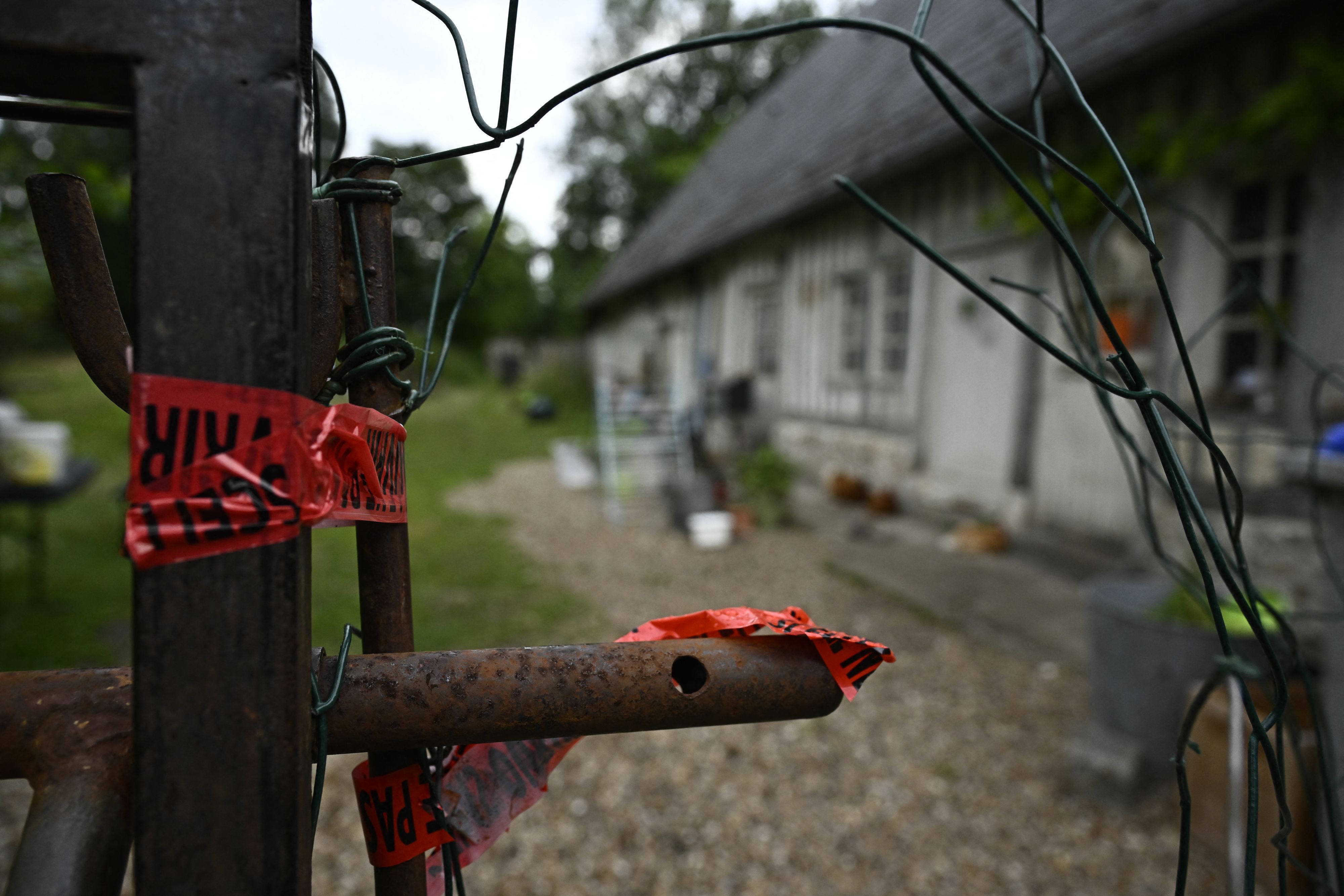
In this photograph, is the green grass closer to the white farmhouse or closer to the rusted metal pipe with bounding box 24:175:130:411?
the rusted metal pipe with bounding box 24:175:130:411

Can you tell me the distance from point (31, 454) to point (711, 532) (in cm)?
442

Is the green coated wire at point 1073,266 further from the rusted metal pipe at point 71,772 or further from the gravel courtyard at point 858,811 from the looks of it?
the gravel courtyard at point 858,811

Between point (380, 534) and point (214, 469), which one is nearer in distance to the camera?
point (214, 469)

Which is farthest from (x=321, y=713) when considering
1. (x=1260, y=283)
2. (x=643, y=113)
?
(x=643, y=113)

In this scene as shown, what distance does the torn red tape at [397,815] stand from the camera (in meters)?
0.72

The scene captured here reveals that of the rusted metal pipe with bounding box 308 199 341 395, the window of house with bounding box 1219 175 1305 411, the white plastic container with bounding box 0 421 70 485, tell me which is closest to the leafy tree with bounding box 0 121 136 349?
the white plastic container with bounding box 0 421 70 485

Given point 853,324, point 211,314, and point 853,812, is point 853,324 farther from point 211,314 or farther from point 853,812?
point 211,314

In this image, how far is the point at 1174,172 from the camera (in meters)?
3.89

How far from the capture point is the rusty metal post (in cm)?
69

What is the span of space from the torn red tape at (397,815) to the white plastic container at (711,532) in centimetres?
537

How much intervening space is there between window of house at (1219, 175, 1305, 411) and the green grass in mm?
3692

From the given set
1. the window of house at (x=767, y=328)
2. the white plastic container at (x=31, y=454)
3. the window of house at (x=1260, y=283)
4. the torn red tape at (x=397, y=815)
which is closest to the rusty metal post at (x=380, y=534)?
the torn red tape at (x=397, y=815)

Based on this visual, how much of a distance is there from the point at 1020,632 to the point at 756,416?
5.47m

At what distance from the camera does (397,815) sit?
2.36 feet
